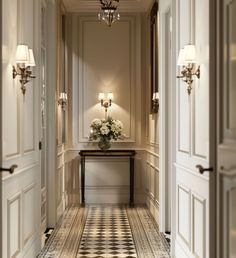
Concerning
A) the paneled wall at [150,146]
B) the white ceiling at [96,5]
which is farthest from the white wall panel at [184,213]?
the white ceiling at [96,5]

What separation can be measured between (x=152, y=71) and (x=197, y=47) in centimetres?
354

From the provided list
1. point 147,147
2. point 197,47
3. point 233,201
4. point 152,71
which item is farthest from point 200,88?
point 147,147

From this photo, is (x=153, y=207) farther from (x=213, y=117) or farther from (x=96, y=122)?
(x=213, y=117)

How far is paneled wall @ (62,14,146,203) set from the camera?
→ 27.0 feet

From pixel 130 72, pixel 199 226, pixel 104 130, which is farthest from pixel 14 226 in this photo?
pixel 130 72

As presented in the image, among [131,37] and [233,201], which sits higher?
[131,37]

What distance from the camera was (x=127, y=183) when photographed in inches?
325

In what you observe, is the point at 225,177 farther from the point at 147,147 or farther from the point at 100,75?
the point at 100,75

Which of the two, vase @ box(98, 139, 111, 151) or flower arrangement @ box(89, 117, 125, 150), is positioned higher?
flower arrangement @ box(89, 117, 125, 150)

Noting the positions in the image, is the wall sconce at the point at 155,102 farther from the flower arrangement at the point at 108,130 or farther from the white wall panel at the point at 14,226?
the white wall panel at the point at 14,226

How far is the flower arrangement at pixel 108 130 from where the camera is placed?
310 inches

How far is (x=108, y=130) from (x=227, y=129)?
5.15m

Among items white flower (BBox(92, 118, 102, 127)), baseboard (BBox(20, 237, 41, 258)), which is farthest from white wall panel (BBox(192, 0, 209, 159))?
white flower (BBox(92, 118, 102, 127))

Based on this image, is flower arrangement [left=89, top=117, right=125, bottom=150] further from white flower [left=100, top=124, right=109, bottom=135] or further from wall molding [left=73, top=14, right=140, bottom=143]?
wall molding [left=73, top=14, right=140, bottom=143]
